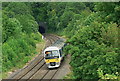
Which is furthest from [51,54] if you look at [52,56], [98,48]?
[98,48]

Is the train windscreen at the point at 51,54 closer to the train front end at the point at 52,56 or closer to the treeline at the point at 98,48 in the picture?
the train front end at the point at 52,56

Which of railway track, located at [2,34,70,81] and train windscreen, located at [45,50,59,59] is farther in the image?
train windscreen, located at [45,50,59,59]

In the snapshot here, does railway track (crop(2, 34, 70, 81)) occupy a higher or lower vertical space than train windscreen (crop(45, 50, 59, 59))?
lower

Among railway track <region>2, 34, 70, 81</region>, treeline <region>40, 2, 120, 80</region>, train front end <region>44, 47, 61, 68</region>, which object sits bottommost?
railway track <region>2, 34, 70, 81</region>

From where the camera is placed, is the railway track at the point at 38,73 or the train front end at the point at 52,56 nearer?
the railway track at the point at 38,73

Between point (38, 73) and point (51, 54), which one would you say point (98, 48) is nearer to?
point (51, 54)

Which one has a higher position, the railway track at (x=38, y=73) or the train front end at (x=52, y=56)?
the train front end at (x=52, y=56)

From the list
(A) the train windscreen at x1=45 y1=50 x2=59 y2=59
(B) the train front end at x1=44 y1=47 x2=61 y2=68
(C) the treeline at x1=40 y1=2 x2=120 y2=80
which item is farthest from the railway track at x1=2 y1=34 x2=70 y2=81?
(C) the treeline at x1=40 y1=2 x2=120 y2=80

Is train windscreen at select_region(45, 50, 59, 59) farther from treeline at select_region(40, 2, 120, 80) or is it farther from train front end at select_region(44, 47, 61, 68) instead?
treeline at select_region(40, 2, 120, 80)

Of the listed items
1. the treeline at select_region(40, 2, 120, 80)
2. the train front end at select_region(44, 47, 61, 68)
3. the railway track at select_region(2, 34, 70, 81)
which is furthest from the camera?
the train front end at select_region(44, 47, 61, 68)

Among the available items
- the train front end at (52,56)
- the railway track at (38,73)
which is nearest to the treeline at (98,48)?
the railway track at (38,73)

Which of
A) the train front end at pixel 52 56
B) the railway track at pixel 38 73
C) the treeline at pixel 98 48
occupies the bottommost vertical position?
the railway track at pixel 38 73

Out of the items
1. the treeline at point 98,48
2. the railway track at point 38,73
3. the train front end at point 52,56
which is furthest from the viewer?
the train front end at point 52,56

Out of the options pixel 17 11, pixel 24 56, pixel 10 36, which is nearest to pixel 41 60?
pixel 24 56
